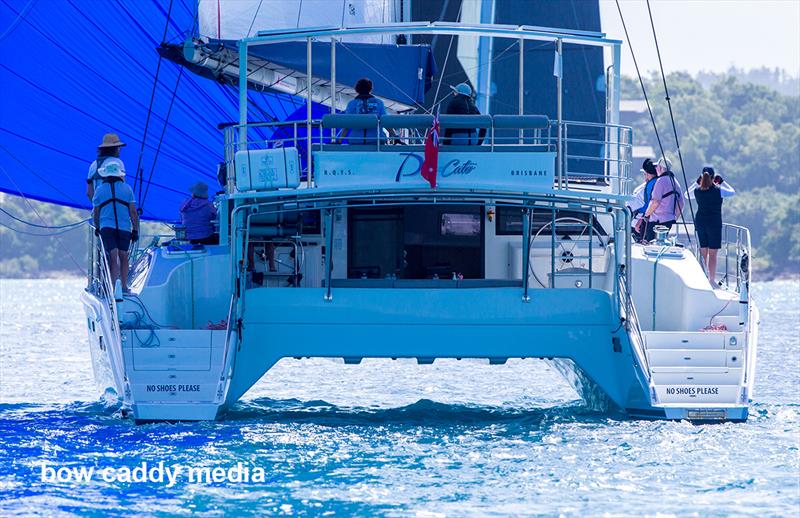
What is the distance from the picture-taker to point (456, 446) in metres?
11.0

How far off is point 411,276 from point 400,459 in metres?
3.31

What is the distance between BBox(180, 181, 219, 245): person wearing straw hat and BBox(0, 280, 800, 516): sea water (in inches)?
66.5

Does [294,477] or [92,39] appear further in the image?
[92,39]

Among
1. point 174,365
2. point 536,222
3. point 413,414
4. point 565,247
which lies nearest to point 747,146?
point 536,222

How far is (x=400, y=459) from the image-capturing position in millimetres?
10461

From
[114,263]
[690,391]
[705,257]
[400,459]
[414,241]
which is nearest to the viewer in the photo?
[400,459]

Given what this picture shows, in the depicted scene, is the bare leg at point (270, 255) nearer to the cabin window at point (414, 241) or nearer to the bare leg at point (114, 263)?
the cabin window at point (414, 241)

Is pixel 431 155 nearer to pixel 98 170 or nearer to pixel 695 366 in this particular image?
pixel 695 366

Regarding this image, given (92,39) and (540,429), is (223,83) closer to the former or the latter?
(92,39)

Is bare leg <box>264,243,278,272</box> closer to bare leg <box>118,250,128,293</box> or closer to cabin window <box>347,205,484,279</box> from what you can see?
cabin window <box>347,205,484,279</box>

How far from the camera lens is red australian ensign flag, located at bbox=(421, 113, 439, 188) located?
11.3m

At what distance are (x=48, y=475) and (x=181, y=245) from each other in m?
3.62

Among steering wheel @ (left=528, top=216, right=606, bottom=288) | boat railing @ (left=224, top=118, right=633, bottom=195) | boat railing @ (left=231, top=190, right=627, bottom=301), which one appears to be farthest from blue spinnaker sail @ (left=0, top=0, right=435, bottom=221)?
steering wheel @ (left=528, top=216, right=606, bottom=288)

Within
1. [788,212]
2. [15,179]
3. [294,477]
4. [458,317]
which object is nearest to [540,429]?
[458,317]
